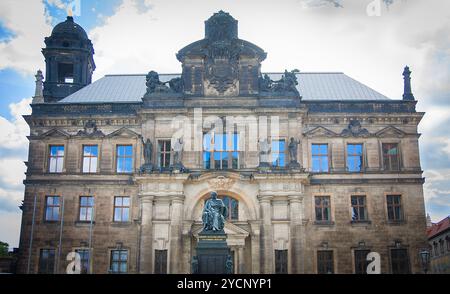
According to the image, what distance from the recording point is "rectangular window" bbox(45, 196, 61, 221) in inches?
1267

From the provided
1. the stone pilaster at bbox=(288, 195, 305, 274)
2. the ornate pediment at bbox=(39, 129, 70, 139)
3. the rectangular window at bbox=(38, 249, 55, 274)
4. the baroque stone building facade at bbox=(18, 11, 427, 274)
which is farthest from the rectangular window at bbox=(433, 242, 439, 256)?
the ornate pediment at bbox=(39, 129, 70, 139)

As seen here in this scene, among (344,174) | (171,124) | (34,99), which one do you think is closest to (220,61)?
(171,124)

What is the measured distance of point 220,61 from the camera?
107 ft

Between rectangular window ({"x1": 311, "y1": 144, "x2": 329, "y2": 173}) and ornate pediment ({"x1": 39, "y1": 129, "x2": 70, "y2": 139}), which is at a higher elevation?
ornate pediment ({"x1": 39, "y1": 129, "x2": 70, "y2": 139})

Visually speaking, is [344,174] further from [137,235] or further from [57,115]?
[57,115]

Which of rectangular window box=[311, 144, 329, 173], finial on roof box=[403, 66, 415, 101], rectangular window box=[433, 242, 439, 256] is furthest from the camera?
rectangular window box=[433, 242, 439, 256]

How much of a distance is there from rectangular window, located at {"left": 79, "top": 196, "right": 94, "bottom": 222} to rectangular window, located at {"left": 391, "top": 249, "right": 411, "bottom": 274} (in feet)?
61.2

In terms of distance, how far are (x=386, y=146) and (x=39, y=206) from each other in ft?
73.4

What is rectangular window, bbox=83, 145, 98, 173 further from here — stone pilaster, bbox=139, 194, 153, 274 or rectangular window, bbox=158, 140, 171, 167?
stone pilaster, bbox=139, 194, 153, 274

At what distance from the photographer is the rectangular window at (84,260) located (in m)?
30.8

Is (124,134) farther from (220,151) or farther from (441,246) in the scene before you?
(441,246)

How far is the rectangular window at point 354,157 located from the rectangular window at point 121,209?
46.3 ft

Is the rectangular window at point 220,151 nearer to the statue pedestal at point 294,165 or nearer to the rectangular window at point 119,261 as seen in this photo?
the statue pedestal at point 294,165

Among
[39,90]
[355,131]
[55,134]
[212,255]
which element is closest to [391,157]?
[355,131]
